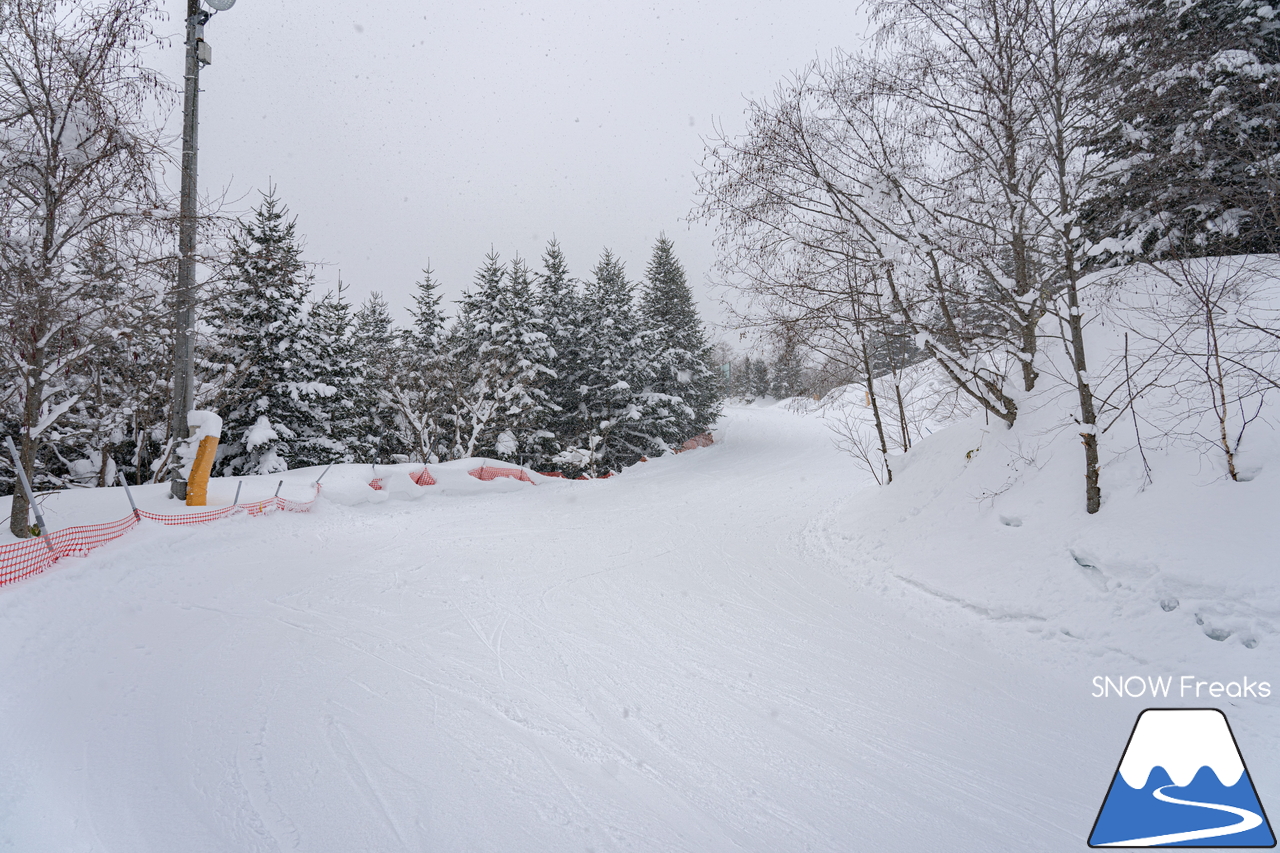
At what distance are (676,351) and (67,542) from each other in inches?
741

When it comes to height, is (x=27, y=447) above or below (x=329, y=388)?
below

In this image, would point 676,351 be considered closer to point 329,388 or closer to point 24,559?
point 329,388

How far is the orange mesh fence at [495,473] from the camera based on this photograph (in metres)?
13.5

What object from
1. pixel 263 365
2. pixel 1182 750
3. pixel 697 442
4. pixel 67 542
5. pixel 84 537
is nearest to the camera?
pixel 1182 750

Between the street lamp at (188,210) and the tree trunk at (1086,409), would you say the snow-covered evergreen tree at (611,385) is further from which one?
the tree trunk at (1086,409)

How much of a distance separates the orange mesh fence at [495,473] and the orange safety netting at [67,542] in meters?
6.03

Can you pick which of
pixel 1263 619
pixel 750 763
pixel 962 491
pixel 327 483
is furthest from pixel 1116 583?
pixel 327 483

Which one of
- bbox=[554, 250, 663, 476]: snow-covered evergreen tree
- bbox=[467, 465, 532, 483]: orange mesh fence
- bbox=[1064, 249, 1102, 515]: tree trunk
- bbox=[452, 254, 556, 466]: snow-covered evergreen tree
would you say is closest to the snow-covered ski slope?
bbox=[1064, 249, 1102, 515]: tree trunk

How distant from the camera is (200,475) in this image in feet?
25.6

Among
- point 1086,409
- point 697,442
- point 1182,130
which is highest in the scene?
point 1182,130

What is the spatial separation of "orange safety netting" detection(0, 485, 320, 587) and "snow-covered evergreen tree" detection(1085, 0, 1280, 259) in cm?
993

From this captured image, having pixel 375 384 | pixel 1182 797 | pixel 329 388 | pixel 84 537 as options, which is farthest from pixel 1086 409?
pixel 375 384

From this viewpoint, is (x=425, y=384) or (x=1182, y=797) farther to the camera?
(x=425, y=384)

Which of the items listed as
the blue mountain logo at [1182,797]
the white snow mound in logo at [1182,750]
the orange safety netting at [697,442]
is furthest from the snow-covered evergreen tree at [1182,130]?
the orange safety netting at [697,442]
